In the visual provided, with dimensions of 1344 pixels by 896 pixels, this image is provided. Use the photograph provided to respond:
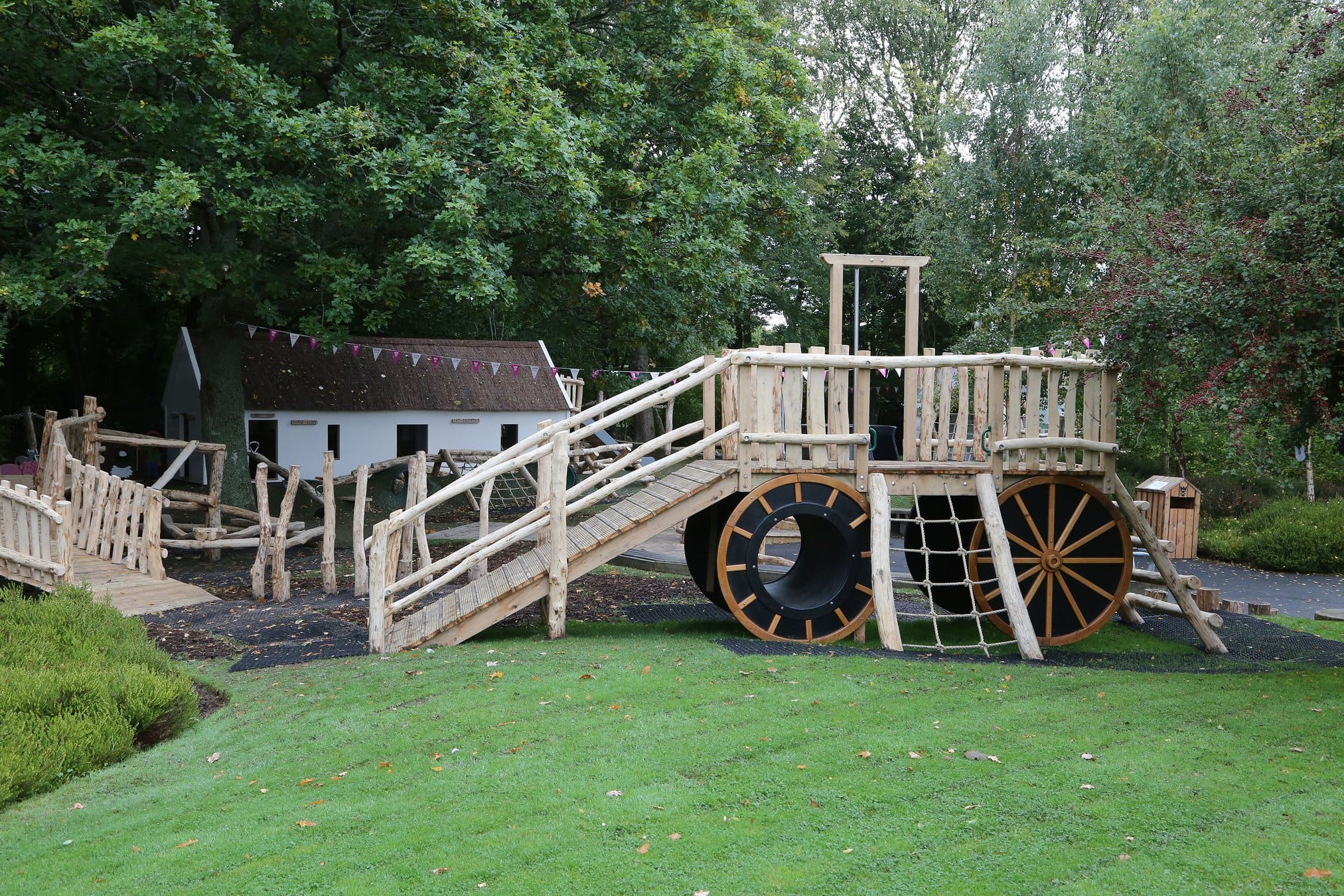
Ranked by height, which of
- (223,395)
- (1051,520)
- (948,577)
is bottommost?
(948,577)

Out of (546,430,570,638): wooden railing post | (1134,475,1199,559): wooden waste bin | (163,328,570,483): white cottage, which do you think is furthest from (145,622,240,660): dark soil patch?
(1134,475,1199,559): wooden waste bin

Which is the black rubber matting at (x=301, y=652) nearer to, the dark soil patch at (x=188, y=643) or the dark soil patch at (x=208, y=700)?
the dark soil patch at (x=188, y=643)

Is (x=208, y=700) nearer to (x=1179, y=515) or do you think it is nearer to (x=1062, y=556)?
(x=1062, y=556)

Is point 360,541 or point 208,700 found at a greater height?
point 360,541

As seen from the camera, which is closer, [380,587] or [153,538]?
[380,587]

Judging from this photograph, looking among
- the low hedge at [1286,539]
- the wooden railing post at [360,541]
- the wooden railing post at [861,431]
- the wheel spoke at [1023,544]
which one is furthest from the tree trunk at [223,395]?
the low hedge at [1286,539]

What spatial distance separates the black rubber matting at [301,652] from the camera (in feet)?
29.0

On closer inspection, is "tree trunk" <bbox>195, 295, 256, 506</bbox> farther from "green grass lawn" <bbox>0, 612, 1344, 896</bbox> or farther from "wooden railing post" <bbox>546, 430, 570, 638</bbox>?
"green grass lawn" <bbox>0, 612, 1344, 896</bbox>

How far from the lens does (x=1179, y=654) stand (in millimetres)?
9711

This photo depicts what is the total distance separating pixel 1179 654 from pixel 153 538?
11.6 m

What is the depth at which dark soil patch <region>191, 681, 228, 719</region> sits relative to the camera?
7492 millimetres

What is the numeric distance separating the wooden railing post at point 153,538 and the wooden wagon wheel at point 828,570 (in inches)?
290

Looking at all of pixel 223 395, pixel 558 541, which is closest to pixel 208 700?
pixel 558 541

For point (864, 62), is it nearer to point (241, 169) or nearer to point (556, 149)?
point (556, 149)
